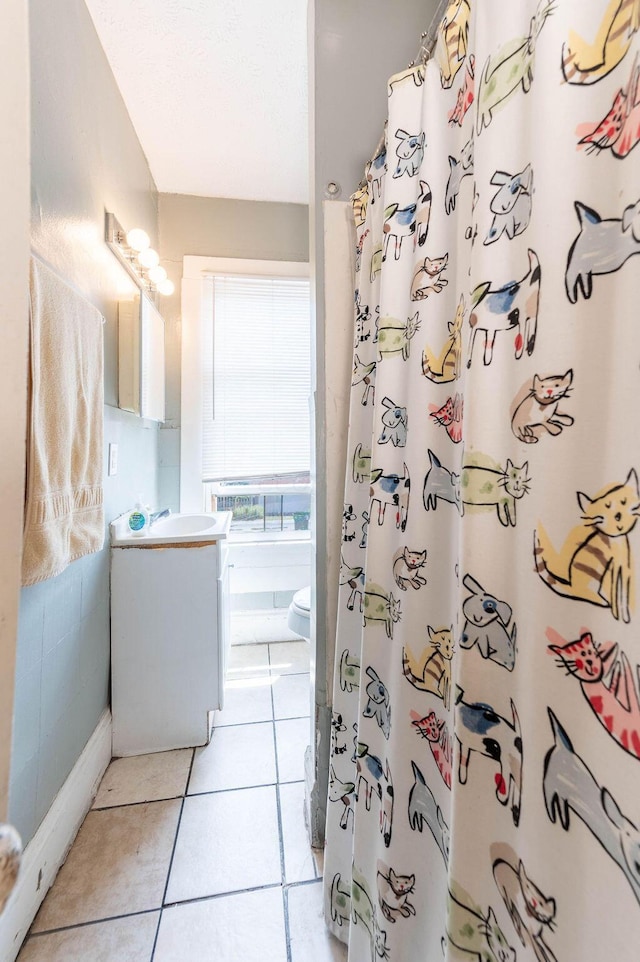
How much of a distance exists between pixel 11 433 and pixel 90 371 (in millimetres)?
818

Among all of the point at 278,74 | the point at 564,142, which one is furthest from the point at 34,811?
the point at 278,74

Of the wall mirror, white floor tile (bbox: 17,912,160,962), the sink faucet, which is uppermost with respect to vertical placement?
the wall mirror

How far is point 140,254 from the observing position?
1707mm

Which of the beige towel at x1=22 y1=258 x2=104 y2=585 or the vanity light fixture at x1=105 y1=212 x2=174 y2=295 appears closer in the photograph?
the beige towel at x1=22 y1=258 x2=104 y2=585

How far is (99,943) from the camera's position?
3.15 feet

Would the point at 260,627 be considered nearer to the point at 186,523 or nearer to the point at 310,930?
the point at 186,523

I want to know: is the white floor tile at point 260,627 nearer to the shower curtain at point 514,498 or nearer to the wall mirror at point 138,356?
the wall mirror at point 138,356

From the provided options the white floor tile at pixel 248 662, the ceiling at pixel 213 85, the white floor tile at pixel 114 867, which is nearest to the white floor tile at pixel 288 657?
the white floor tile at pixel 248 662

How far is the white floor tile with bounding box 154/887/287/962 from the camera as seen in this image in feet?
3.08

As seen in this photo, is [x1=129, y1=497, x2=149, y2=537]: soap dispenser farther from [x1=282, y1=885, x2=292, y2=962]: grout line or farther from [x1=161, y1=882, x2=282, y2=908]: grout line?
[x1=282, y1=885, x2=292, y2=962]: grout line

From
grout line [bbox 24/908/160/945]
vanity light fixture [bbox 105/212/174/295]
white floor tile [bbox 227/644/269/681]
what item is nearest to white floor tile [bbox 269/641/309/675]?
white floor tile [bbox 227/644/269/681]

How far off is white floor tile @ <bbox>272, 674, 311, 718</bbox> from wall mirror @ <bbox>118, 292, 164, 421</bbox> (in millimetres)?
1447

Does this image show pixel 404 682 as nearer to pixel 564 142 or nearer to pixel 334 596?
pixel 334 596

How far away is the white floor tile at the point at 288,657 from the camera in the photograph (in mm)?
2193
